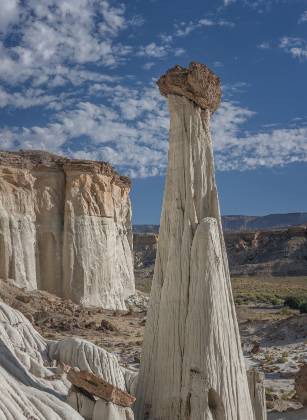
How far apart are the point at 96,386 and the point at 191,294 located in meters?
1.71

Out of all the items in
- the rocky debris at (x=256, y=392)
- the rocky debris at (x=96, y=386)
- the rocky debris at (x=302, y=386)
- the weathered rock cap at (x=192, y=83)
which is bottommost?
the rocky debris at (x=302, y=386)

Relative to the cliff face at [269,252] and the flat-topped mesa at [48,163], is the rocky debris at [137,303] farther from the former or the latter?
the cliff face at [269,252]

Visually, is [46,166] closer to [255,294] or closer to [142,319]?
[142,319]

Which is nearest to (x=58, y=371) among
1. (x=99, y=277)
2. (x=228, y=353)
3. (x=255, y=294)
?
(x=228, y=353)

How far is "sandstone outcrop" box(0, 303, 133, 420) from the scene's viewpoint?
5.63 m

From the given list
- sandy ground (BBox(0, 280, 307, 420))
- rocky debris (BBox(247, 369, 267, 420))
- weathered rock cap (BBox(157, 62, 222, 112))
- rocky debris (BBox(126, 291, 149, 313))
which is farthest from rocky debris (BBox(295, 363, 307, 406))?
rocky debris (BBox(126, 291, 149, 313))

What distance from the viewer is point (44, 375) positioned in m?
7.10

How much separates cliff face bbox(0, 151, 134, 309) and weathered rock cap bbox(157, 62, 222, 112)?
2064 cm

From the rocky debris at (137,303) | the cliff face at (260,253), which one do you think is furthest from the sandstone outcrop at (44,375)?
the cliff face at (260,253)

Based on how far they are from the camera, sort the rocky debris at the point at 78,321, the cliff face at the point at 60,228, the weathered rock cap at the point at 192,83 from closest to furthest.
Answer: the weathered rock cap at the point at 192,83
the rocky debris at the point at 78,321
the cliff face at the point at 60,228

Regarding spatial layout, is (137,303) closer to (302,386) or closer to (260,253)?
(302,386)

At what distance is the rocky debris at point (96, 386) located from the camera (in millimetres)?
6533

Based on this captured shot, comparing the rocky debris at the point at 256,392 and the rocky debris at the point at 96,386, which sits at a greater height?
the rocky debris at the point at 96,386

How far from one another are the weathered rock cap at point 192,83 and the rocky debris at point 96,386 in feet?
13.3
